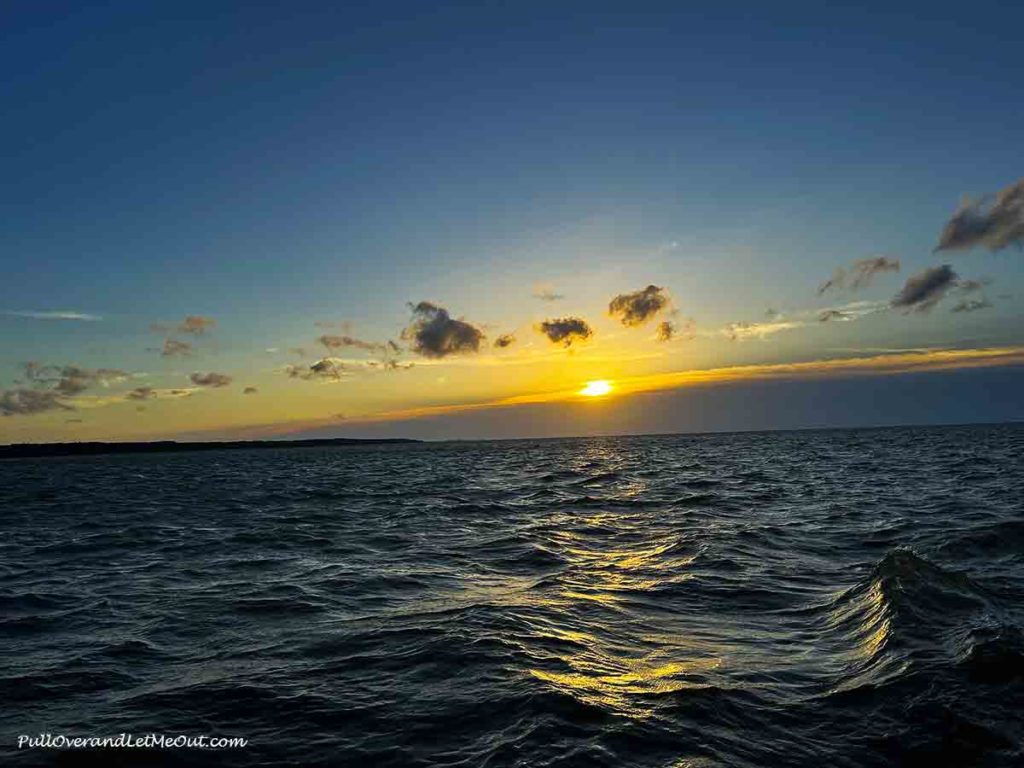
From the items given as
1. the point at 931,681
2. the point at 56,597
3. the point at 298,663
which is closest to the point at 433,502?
the point at 56,597

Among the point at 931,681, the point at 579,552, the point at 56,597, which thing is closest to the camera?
the point at 931,681

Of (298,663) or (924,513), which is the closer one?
(298,663)

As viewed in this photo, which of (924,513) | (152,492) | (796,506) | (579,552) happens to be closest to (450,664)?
(579,552)

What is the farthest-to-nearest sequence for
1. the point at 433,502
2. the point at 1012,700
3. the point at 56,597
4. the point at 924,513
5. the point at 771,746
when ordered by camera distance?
the point at 433,502
the point at 924,513
the point at 56,597
the point at 1012,700
the point at 771,746

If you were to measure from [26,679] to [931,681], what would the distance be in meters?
13.4

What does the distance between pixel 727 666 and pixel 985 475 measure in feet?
138

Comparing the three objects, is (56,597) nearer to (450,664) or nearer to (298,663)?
(298,663)

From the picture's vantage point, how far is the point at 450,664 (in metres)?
10.7

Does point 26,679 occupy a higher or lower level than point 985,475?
higher

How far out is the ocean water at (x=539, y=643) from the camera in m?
8.02

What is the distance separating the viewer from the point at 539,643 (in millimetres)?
11852

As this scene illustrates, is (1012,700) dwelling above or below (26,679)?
below

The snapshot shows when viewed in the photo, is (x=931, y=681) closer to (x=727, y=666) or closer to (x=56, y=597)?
(x=727, y=666)

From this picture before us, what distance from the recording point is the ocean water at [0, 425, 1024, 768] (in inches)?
316
